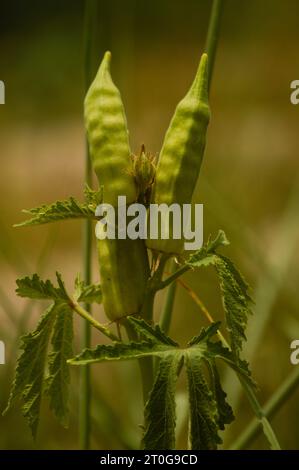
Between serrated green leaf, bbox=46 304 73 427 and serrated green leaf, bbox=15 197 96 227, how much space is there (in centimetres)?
4

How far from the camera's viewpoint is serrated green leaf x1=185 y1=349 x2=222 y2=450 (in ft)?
0.87

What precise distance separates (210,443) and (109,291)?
2.8 inches

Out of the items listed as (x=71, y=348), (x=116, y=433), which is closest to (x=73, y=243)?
(x=116, y=433)

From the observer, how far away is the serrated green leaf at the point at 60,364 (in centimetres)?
30

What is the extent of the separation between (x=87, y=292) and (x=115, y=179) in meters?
0.05

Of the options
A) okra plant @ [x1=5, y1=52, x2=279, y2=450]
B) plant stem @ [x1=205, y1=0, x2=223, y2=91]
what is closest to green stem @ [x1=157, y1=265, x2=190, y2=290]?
okra plant @ [x1=5, y1=52, x2=279, y2=450]

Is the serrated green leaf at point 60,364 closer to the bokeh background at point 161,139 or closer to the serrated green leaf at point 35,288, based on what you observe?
the serrated green leaf at point 35,288

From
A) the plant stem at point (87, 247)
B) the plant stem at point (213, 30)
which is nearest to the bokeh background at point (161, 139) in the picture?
the plant stem at point (87, 247)

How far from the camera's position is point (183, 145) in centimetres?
Result: 30

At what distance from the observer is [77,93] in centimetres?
192

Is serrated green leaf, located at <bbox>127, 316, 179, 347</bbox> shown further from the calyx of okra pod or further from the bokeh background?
the bokeh background

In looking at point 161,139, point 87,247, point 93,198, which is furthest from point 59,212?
point 161,139

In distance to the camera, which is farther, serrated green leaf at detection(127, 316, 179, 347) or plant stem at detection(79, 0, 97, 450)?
plant stem at detection(79, 0, 97, 450)
